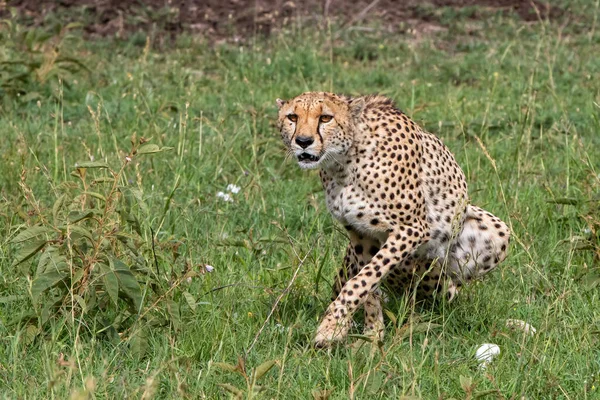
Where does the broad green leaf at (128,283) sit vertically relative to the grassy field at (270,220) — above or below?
above

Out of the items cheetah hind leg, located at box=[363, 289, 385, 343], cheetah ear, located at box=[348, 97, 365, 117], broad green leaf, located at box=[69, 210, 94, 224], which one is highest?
cheetah ear, located at box=[348, 97, 365, 117]

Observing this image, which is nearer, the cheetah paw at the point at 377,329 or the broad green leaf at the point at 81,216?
the broad green leaf at the point at 81,216

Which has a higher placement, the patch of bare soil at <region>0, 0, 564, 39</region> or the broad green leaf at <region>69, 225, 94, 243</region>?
the broad green leaf at <region>69, 225, 94, 243</region>

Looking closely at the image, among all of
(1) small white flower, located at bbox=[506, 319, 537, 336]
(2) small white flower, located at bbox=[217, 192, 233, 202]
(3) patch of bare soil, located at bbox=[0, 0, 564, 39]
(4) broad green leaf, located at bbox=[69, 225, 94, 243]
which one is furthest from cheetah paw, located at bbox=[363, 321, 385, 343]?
(3) patch of bare soil, located at bbox=[0, 0, 564, 39]

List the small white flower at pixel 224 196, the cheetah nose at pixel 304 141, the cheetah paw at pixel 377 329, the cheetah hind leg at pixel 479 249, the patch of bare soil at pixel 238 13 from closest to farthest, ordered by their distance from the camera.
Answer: the cheetah paw at pixel 377 329 < the cheetah nose at pixel 304 141 < the cheetah hind leg at pixel 479 249 < the small white flower at pixel 224 196 < the patch of bare soil at pixel 238 13

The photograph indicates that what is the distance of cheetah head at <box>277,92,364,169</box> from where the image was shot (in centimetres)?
411

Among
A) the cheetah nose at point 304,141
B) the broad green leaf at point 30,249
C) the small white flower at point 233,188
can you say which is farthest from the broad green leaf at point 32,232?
the small white flower at point 233,188

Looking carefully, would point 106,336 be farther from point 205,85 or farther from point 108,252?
point 205,85

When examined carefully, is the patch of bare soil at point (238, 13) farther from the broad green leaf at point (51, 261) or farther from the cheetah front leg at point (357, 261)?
the broad green leaf at point (51, 261)

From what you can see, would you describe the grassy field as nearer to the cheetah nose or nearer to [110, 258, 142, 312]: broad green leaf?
[110, 258, 142, 312]: broad green leaf

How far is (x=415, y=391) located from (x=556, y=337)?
2.29 feet

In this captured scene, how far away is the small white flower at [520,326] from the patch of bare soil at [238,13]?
493 cm

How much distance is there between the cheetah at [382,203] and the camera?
4137 millimetres

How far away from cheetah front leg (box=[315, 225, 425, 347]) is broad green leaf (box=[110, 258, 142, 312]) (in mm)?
669
